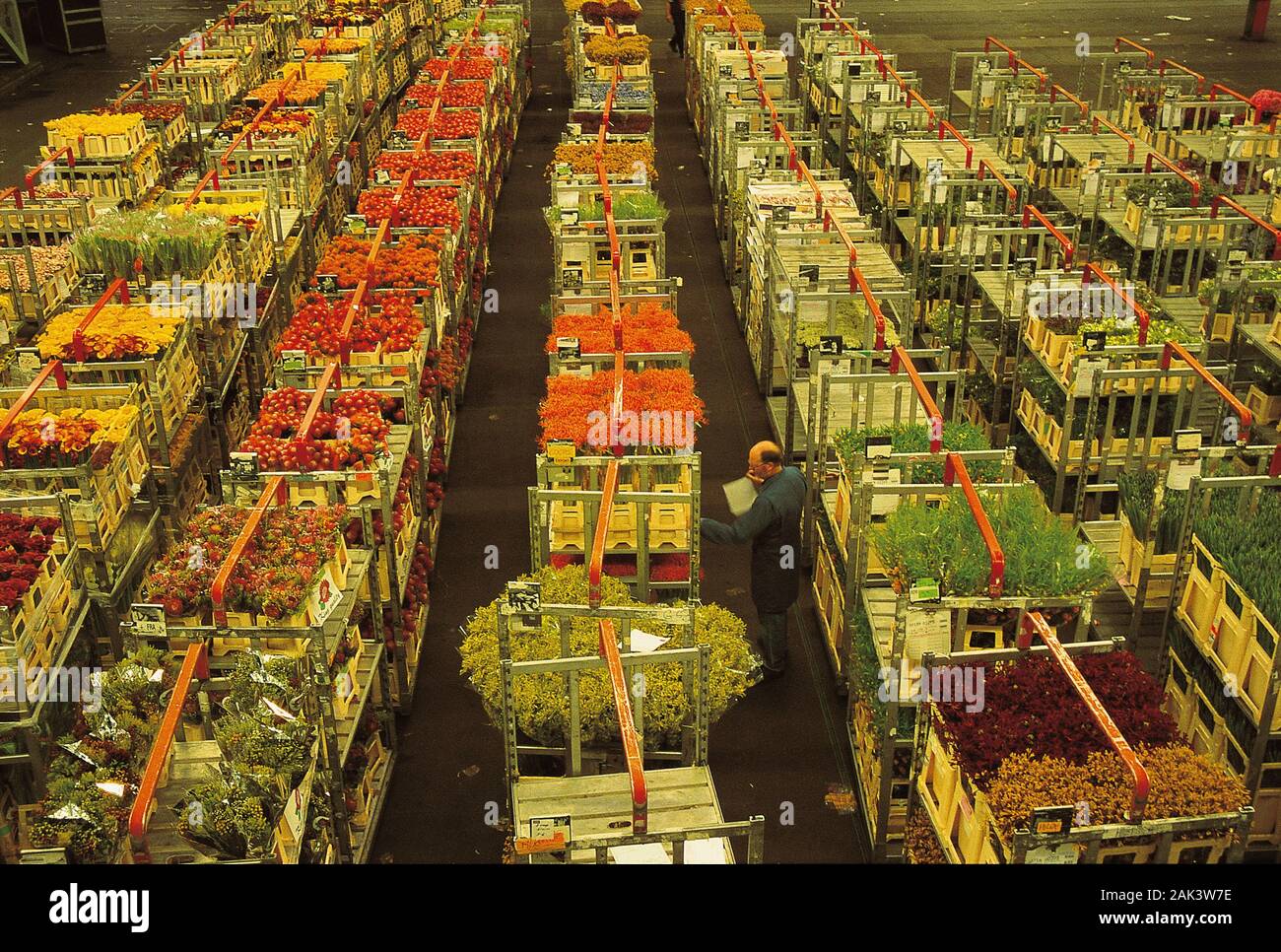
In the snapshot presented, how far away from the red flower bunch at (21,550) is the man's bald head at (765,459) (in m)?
4.12

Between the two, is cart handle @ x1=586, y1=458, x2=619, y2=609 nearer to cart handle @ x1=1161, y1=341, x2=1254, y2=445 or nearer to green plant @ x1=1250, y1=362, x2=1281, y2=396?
cart handle @ x1=1161, y1=341, x2=1254, y2=445

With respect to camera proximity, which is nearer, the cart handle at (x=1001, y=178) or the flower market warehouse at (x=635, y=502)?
the flower market warehouse at (x=635, y=502)

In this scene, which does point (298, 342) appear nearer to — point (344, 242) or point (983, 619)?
point (344, 242)

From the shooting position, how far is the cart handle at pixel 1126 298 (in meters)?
8.98

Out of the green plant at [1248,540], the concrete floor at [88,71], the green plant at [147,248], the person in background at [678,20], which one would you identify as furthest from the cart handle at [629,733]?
the person in background at [678,20]

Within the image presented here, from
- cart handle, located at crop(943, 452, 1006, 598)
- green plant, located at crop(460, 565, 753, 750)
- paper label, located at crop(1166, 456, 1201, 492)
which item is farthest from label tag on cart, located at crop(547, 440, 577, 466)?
paper label, located at crop(1166, 456, 1201, 492)

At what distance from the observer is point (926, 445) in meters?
7.82

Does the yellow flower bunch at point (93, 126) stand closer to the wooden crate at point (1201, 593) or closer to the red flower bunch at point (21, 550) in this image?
the red flower bunch at point (21, 550)

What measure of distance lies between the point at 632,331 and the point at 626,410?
52.1 inches

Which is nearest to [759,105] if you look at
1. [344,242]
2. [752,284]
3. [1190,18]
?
[752,284]

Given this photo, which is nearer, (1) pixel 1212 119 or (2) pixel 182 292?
(2) pixel 182 292

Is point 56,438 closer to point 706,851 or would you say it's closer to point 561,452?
point 561,452

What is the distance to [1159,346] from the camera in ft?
30.0

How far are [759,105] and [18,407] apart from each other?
35.7 ft
